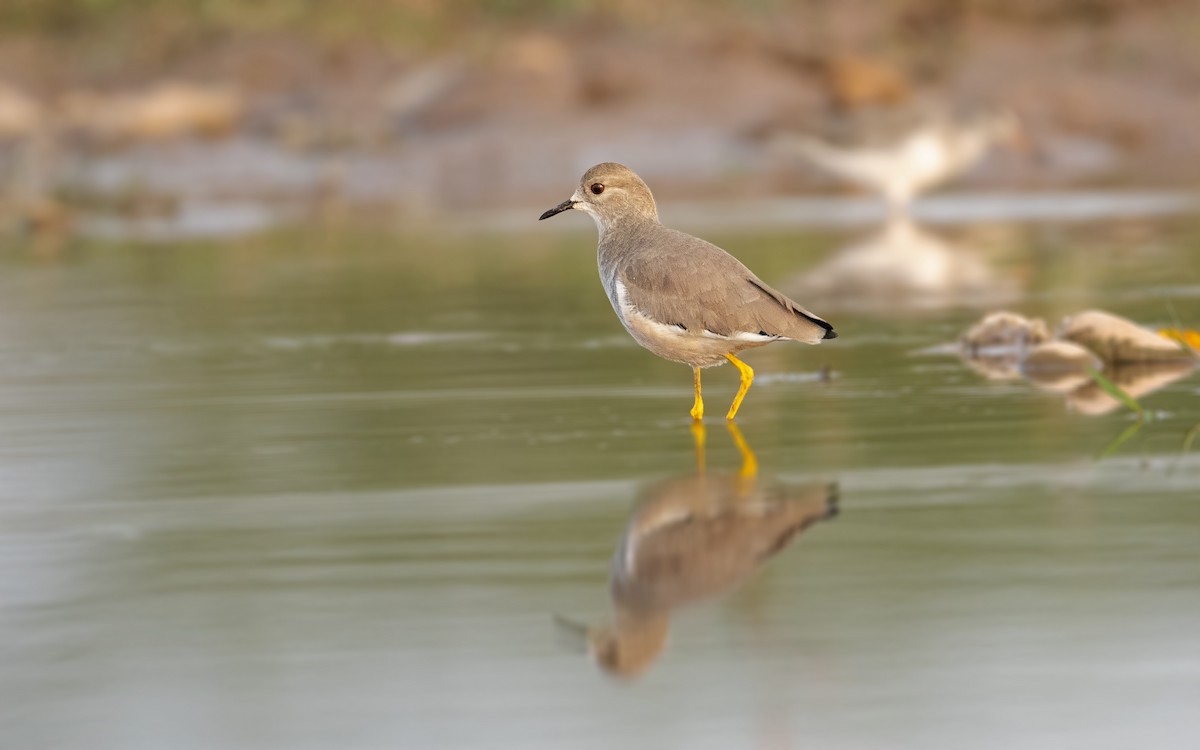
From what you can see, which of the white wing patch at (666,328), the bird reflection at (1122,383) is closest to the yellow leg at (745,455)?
the white wing patch at (666,328)

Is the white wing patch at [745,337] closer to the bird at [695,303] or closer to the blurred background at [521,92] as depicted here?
the bird at [695,303]

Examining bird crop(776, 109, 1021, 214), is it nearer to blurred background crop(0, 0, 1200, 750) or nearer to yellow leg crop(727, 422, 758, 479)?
blurred background crop(0, 0, 1200, 750)

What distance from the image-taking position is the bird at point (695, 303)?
7.30 metres

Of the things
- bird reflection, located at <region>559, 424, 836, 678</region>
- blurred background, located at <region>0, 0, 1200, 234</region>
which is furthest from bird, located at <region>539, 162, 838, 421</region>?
blurred background, located at <region>0, 0, 1200, 234</region>

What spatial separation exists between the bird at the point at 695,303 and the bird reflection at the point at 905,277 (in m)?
4.07

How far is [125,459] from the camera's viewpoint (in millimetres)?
7367

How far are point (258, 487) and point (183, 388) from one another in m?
2.72

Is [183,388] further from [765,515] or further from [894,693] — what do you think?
[894,693]

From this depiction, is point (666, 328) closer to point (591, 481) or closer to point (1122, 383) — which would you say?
point (591, 481)

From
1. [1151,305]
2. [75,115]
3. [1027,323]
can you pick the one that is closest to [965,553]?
[1027,323]

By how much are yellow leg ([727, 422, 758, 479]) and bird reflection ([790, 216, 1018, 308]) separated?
445 cm

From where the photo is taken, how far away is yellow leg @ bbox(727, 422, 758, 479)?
655 centimetres

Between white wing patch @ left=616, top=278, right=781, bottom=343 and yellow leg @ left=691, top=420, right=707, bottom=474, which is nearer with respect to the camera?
yellow leg @ left=691, top=420, right=707, bottom=474

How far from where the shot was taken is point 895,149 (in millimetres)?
19953
